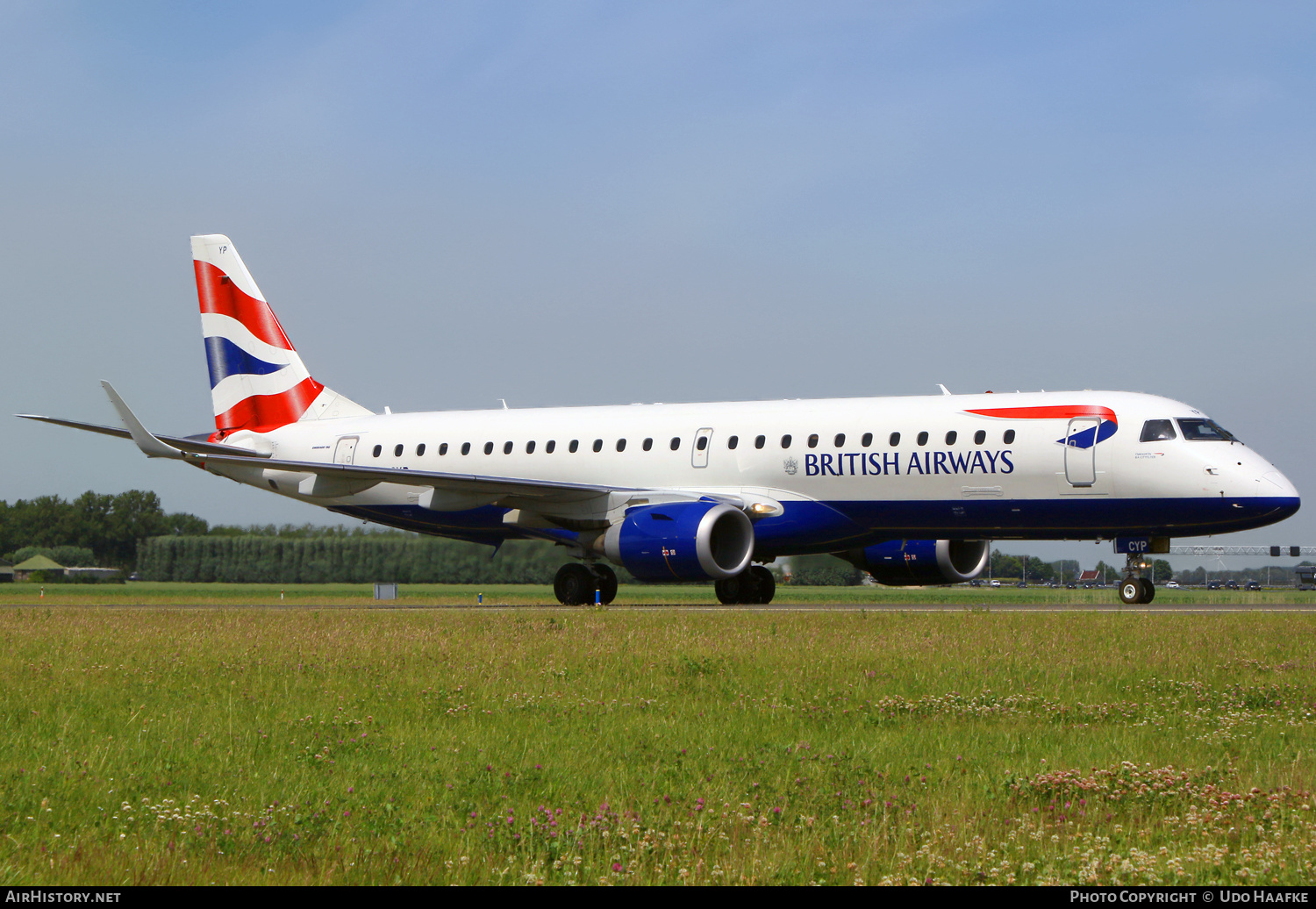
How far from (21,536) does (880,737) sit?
48164 millimetres

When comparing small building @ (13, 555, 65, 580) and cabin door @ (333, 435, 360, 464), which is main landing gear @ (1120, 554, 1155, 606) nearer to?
cabin door @ (333, 435, 360, 464)

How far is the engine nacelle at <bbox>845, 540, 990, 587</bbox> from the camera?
2723cm

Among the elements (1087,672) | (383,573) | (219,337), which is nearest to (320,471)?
(383,573)

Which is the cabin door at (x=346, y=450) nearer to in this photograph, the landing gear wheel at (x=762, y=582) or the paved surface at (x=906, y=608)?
the paved surface at (x=906, y=608)

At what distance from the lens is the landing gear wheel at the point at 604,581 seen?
1035 inches

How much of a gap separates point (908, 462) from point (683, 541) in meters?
4.33

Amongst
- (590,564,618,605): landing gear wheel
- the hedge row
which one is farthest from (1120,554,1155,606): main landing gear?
the hedge row

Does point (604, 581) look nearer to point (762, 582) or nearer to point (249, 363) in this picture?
point (762, 582)

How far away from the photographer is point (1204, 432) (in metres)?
22.1

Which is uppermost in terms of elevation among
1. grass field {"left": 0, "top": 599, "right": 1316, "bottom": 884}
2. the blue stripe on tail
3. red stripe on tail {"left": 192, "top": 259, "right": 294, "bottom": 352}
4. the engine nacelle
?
red stripe on tail {"left": 192, "top": 259, "right": 294, "bottom": 352}

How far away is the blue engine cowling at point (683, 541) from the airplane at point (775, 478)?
0.04 m

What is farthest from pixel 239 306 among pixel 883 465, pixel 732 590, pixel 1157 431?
pixel 1157 431

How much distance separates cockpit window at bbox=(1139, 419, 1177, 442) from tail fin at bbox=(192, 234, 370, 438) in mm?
18196

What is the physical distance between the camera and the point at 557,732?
8.19m
